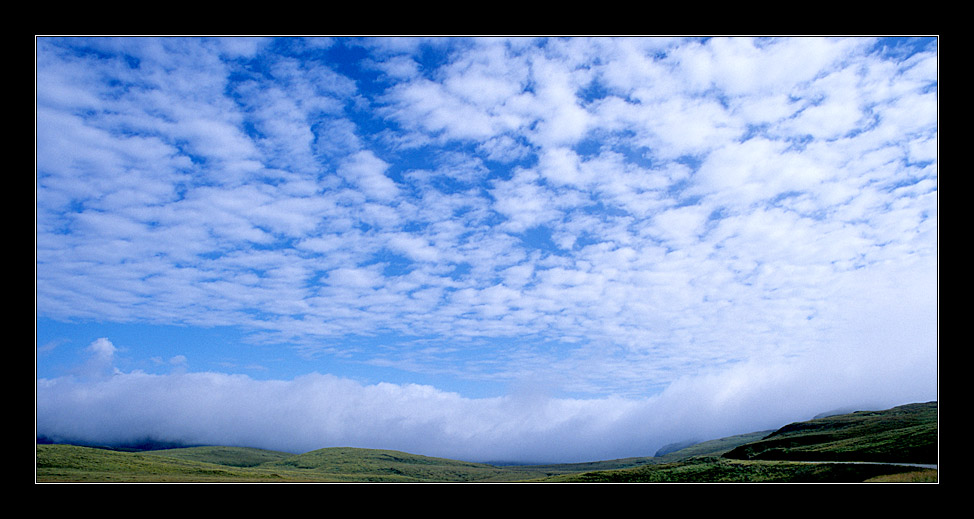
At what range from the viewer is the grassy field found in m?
54.6

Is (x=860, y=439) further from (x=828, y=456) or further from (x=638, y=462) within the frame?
(x=638, y=462)

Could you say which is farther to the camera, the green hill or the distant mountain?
the distant mountain

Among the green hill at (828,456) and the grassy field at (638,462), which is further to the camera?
the grassy field at (638,462)

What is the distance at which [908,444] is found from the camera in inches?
2218

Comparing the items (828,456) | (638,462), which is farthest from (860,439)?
(638,462)

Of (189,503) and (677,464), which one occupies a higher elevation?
(189,503)

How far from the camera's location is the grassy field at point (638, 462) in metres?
54.6

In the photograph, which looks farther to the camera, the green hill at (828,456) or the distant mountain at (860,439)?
the distant mountain at (860,439)

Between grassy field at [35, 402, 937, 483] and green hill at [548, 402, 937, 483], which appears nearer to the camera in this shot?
green hill at [548, 402, 937, 483]

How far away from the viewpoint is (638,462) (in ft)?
318

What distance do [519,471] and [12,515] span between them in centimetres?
9161

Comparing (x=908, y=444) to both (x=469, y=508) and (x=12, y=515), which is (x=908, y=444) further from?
(x=12, y=515)

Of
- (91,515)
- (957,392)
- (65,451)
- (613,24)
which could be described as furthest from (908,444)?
(65,451)

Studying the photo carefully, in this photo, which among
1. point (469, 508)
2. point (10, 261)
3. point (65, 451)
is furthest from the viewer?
point (65, 451)
